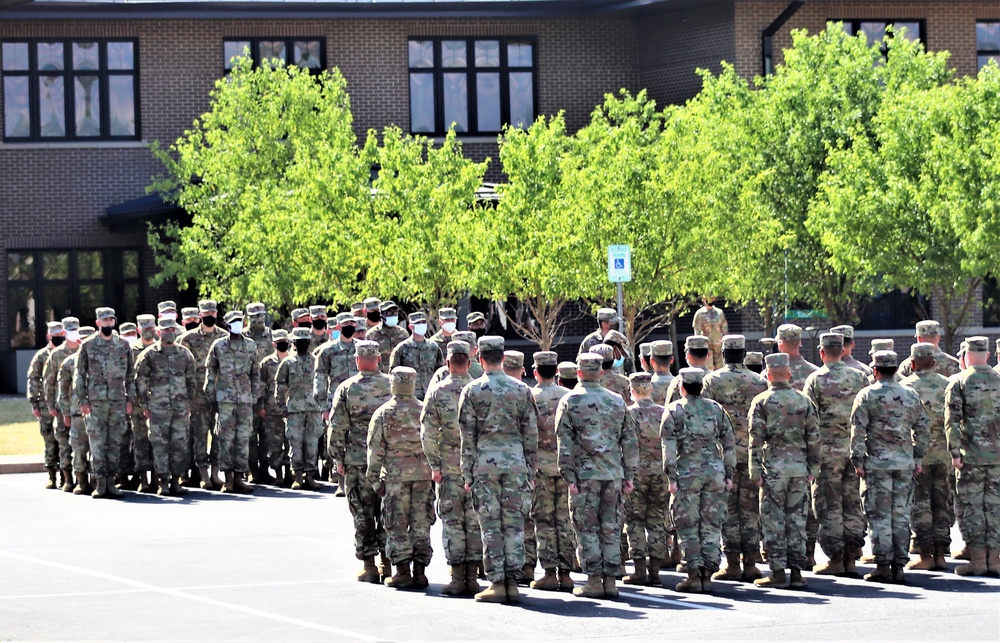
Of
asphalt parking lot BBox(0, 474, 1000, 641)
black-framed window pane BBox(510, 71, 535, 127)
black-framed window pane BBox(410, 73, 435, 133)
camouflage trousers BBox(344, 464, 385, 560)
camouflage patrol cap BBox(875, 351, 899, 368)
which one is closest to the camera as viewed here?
asphalt parking lot BBox(0, 474, 1000, 641)

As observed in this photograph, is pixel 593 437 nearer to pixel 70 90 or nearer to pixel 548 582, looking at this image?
pixel 548 582

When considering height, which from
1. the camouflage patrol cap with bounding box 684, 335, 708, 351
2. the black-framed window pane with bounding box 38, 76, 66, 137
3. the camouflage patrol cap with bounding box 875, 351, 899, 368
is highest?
the black-framed window pane with bounding box 38, 76, 66, 137

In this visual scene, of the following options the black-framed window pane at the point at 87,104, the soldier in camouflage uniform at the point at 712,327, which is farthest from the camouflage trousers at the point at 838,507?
the black-framed window pane at the point at 87,104

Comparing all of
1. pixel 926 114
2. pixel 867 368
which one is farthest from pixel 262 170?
pixel 867 368

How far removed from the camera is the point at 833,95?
30.5 meters

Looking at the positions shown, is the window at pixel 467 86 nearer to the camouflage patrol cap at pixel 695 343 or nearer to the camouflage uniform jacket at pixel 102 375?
the camouflage uniform jacket at pixel 102 375

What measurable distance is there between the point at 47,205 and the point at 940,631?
29.6 metres

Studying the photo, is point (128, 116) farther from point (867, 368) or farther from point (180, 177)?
point (867, 368)

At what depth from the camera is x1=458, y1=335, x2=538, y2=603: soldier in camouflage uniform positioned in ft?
41.4

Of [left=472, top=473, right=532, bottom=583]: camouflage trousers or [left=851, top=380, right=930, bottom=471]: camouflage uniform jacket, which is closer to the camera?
[left=472, top=473, right=532, bottom=583]: camouflage trousers

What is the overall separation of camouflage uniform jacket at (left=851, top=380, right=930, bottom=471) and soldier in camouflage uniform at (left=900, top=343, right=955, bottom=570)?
52 centimetres

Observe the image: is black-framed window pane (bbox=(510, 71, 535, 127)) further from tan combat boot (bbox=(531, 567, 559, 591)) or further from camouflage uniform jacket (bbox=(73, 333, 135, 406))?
tan combat boot (bbox=(531, 567, 559, 591))

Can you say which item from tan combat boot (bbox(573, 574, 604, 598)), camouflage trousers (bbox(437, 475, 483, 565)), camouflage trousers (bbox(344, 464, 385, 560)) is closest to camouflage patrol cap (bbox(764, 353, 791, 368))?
tan combat boot (bbox(573, 574, 604, 598))

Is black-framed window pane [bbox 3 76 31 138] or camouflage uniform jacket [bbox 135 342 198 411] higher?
black-framed window pane [bbox 3 76 31 138]
